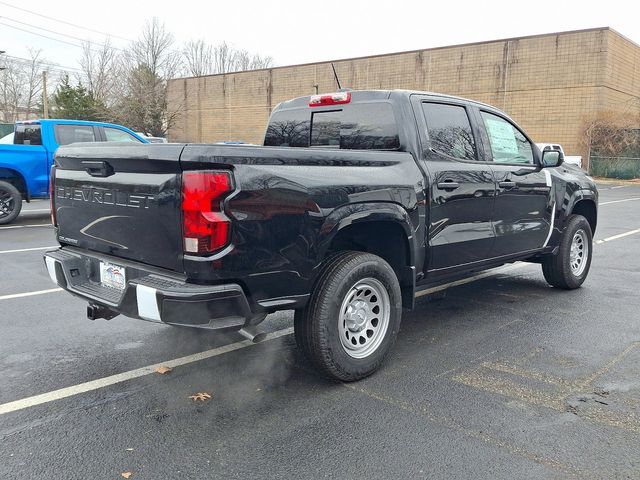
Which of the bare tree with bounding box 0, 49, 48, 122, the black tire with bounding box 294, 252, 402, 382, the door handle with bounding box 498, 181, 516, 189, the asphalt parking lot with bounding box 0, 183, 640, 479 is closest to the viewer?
the asphalt parking lot with bounding box 0, 183, 640, 479

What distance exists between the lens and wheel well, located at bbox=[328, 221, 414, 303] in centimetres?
400

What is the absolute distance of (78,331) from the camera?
480cm

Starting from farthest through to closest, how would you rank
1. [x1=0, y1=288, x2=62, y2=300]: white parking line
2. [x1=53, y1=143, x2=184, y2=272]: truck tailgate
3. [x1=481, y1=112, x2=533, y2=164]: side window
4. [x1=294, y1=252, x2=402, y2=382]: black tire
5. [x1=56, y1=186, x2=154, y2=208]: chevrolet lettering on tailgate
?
[x1=0, y1=288, x2=62, y2=300]: white parking line → [x1=481, y1=112, x2=533, y2=164]: side window → [x1=294, y1=252, x2=402, y2=382]: black tire → [x1=56, y1=186, x2=154, y2=208]: chevrolet lettering on tailgate → [x1=53, y1=143, x2=184, y2=272]: truck tailgate

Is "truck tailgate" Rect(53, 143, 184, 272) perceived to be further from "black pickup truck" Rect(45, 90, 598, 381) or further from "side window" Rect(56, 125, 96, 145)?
"side window" Rect(56, 125, 96, 145)

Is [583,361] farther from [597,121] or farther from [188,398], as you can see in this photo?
[597,121]

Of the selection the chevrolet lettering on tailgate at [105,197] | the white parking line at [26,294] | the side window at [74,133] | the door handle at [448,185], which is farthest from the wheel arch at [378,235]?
the side window at [74,133]

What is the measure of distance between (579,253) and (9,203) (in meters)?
10.1

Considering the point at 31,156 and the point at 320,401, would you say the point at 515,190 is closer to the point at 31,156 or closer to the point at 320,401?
the point at 320,401

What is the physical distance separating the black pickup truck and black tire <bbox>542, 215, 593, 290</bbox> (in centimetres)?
93

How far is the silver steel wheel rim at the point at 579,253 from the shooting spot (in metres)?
6.38

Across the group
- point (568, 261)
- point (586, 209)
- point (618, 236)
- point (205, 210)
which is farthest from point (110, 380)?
point (618, 236)

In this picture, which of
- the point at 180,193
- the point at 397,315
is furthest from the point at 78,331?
the point at 397,315

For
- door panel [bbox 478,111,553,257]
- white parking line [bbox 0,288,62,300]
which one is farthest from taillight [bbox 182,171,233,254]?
white parking line [bbox 0,288,62,300]

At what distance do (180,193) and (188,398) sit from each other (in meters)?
1.37
